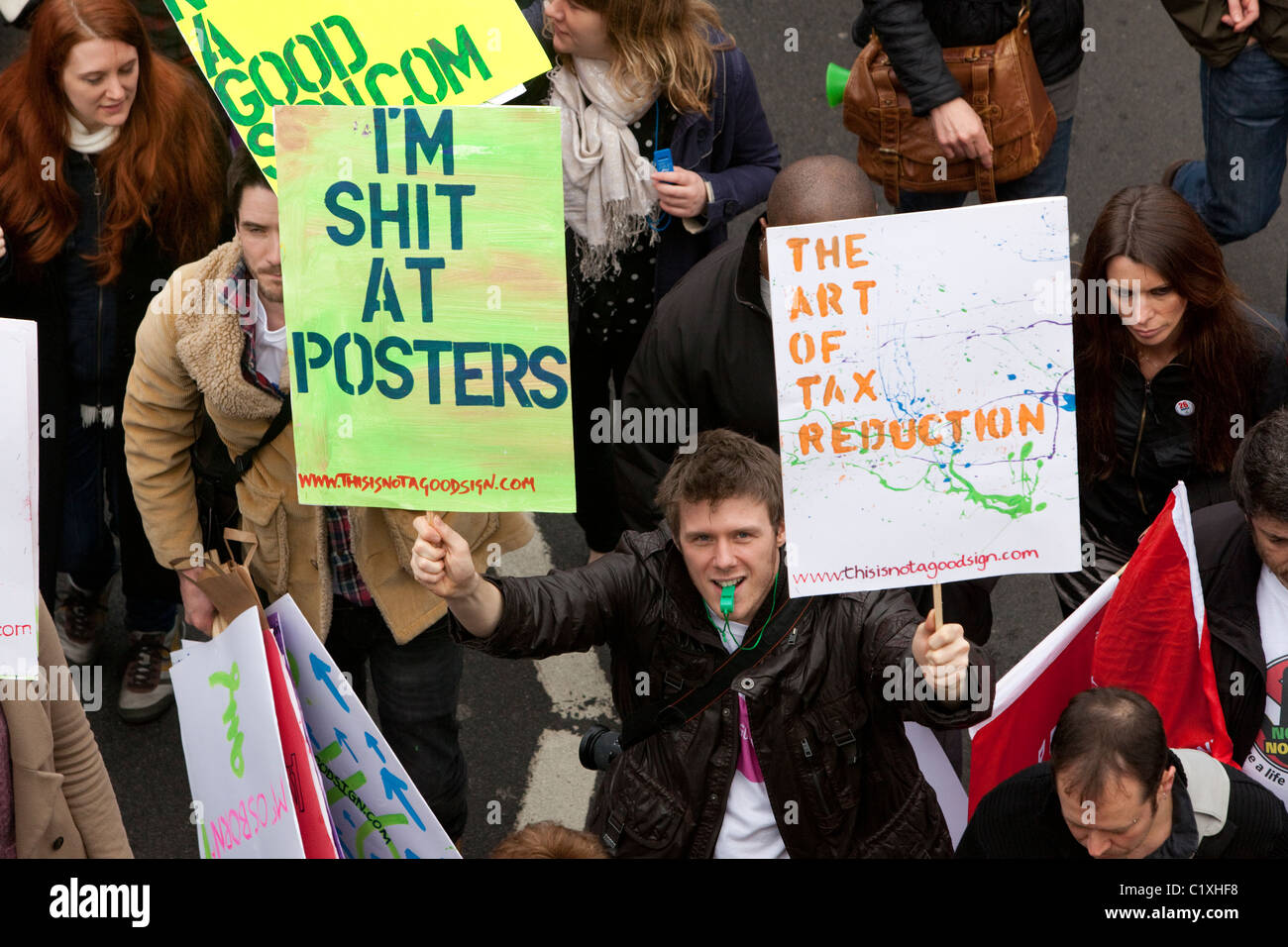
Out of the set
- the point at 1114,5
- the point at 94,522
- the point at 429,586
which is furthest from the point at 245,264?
the point at 1114,5

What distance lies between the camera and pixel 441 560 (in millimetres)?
3244

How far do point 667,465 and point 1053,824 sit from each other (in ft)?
4.43

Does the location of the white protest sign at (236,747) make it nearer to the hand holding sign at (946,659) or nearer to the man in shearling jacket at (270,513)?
the man in shearling jacket at (270,513)

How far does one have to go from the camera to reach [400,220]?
314cm

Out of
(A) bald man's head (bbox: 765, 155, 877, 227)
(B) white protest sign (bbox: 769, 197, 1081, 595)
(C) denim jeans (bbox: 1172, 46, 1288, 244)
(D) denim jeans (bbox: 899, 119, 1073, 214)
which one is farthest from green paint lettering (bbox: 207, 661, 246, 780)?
(C) denim jeans (bbox: 1172, 46, 1288, 244)

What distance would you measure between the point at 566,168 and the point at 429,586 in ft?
5.13

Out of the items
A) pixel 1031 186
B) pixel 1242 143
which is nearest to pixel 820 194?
pixel 1031 186

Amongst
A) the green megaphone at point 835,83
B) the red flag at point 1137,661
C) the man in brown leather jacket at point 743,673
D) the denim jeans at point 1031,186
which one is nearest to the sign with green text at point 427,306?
the man in brown leather jacket at point 743,673

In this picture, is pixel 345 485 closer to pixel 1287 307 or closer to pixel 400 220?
pixel 400 220

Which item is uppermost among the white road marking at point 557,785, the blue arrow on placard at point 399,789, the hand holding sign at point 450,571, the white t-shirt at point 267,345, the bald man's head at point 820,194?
the bald man's head at point 820,194

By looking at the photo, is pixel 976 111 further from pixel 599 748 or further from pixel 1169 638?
pixel 599 748

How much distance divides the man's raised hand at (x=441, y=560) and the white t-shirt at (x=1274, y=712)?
157 centimetres

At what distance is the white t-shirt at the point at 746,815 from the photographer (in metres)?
3.40

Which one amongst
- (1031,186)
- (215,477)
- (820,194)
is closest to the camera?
(820,194)
